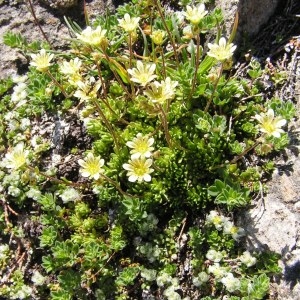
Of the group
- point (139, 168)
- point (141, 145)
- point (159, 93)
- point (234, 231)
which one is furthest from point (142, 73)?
point (234, 231)

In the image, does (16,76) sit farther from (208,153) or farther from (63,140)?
(208,153)

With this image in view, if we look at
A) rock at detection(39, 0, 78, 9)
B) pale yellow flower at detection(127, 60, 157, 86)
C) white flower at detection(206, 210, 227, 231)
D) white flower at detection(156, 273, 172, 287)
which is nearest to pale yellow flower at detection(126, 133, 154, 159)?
pale yellow flower at detection(127, 60, 157, 86)

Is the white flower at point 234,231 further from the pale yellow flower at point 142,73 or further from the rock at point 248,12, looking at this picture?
the rock at point 248,12

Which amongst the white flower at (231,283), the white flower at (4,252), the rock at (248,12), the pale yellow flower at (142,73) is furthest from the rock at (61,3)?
the white flower at (231,283)

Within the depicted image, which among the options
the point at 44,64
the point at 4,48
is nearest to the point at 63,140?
the point at 44,64

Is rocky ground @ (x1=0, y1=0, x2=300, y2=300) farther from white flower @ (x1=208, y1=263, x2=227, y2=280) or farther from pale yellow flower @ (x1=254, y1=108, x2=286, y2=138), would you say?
pale yellow flower @ (x1=254, y1=108, x2=286, y2=138)

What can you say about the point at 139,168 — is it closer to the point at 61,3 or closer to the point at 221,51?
the point at 221,51
